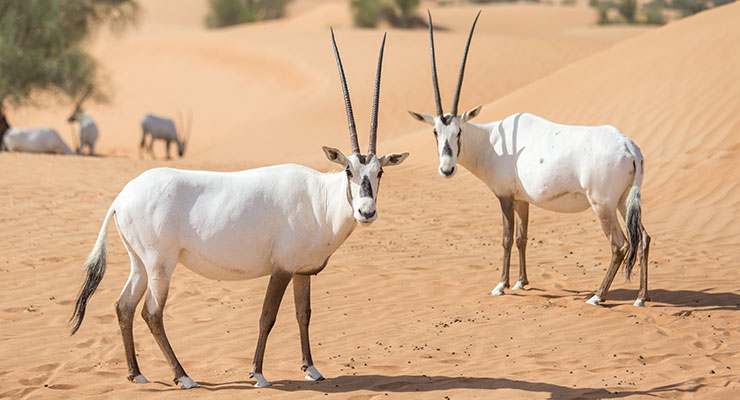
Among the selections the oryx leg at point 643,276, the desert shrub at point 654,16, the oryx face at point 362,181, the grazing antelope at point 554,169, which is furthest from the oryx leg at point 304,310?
the desert shrub at point 654,16

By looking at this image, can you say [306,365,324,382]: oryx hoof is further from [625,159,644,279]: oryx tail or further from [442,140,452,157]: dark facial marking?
[625,159,644,279]: oryx tail

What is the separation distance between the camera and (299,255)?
17.9 feet

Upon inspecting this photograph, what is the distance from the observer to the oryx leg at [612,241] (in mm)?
7707

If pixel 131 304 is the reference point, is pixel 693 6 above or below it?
above

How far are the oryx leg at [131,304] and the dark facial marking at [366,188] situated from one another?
1.68 metres

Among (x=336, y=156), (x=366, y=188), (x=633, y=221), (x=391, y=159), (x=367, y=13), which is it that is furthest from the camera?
(x=367, y=13)

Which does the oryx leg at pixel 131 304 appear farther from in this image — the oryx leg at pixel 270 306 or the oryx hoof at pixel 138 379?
the oryx leg at pixel 270 306

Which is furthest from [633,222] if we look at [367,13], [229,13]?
[229,13]

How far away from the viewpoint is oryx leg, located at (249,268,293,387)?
5.45 metres

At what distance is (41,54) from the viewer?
2253cm

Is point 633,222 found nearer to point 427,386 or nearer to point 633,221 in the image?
point 633,221

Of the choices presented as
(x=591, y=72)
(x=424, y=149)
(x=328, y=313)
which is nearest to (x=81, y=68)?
(x=424, y=149)

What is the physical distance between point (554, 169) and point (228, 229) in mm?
3773

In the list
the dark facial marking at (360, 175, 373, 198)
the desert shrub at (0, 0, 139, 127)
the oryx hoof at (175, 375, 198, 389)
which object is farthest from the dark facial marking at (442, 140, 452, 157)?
the desert shrub at (0, 0, 139, 127)
